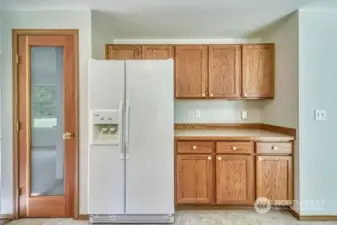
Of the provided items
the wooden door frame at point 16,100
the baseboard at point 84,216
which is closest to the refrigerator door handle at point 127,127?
the wooden door frame at point 16,100

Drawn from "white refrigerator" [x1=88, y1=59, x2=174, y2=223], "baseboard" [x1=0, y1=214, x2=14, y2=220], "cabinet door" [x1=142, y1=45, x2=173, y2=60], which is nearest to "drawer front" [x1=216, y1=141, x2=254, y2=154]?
"white refrigerator" [x1=88, y1=59, x2=174, y2=223]

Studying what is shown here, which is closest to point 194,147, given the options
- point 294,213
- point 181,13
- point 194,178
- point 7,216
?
point 194,178

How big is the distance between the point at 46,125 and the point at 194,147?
1.77 m

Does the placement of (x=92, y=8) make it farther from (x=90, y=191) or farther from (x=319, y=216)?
(x=319, y=216)

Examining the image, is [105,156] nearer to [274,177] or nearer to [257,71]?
[274,177]

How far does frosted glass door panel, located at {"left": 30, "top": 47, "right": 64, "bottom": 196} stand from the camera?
10.3ft

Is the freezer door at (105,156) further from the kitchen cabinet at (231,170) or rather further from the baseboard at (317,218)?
the baseboard at (317,218)

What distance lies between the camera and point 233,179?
10.9 ft

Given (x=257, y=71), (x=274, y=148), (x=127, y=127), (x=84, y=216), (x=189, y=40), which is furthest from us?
(x=189, y=40)

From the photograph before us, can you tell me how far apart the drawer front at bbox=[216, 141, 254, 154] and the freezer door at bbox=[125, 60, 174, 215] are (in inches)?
28.5

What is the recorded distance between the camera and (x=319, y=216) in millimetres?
3064

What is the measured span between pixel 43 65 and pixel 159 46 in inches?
62.1

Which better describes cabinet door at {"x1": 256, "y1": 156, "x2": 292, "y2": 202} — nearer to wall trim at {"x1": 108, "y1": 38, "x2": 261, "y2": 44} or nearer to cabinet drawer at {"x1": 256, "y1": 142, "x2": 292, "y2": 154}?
cabinet drawer at {"x1": 256, "y1": 142, "x2": 292, "y2": 154}

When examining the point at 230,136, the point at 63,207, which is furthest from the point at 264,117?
the point at 63,207
